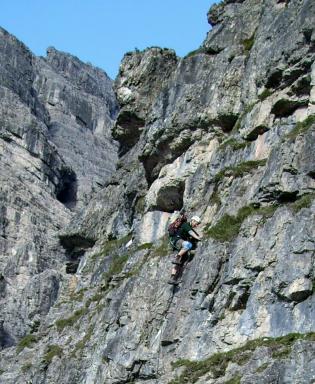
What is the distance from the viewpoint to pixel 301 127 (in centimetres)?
3034

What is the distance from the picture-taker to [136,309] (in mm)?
34062

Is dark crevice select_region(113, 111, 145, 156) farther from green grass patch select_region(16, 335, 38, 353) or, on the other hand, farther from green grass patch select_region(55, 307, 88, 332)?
green grass patch select_region(16, 335, 38, 353)

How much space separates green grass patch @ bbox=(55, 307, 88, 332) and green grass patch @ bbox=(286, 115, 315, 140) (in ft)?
51.5

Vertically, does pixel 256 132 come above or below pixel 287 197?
above

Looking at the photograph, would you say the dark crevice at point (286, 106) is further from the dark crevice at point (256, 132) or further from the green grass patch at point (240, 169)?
the green grass patch at point (240, 169)

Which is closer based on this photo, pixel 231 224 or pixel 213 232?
pixel 231 224

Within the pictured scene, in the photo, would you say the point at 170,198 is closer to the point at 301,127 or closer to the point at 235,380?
the point at 301,127

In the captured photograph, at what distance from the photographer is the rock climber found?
3172cm

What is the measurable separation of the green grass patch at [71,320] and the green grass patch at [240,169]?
1143 centimetres

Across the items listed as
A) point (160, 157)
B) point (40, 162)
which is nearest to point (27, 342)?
point (160, 157)

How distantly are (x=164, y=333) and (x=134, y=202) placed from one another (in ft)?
51.9

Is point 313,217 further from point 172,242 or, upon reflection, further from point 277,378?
point 172,242

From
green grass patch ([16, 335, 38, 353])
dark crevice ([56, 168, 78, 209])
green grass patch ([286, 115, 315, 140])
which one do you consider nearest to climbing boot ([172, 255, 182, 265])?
green grass patch ([286, 115, 315, 140])

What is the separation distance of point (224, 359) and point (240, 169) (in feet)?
27.5
